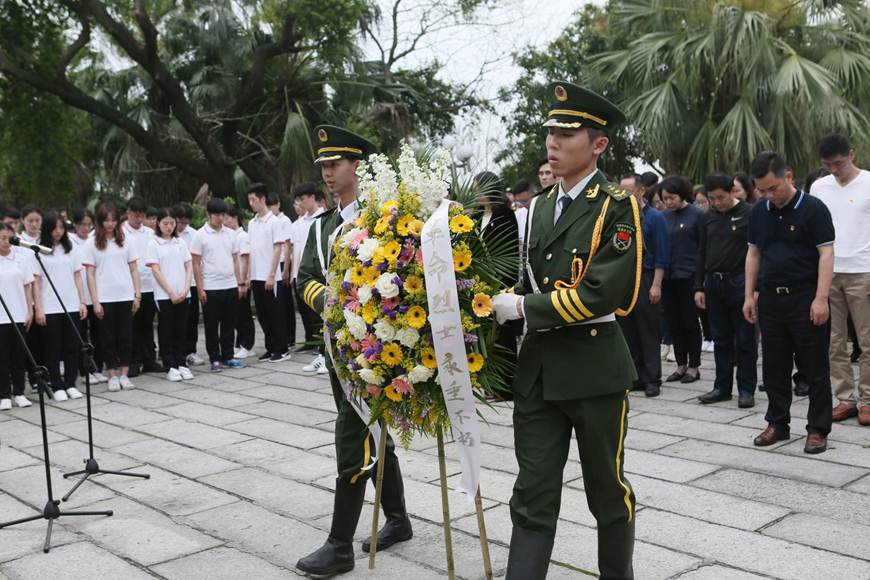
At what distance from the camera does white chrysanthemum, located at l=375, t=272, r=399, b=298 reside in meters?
3.02

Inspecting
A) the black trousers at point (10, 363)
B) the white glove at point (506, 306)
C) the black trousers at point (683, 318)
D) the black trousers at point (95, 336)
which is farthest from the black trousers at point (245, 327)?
the white glove at point (506, 306)

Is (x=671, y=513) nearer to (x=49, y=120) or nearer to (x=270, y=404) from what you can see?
(x=270, y=404)

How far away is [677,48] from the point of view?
1255 cm

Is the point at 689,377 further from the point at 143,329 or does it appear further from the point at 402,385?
the point at 143,329

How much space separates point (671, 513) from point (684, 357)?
3576 millimetres

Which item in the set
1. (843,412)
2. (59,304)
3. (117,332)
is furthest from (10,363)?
(843,412)

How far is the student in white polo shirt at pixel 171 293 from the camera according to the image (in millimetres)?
8938

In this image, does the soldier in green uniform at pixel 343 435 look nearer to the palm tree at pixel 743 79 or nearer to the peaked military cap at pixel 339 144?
the peaked military cap at pixel 339 144

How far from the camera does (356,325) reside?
3092 millimetres

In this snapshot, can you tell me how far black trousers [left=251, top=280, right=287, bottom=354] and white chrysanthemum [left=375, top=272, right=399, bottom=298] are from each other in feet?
22.3

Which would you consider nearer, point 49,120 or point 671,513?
point 671,513

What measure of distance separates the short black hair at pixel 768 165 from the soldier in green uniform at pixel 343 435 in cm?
257

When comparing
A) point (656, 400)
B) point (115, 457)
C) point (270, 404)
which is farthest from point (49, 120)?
point (656, 400)

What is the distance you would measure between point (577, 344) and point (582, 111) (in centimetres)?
78
